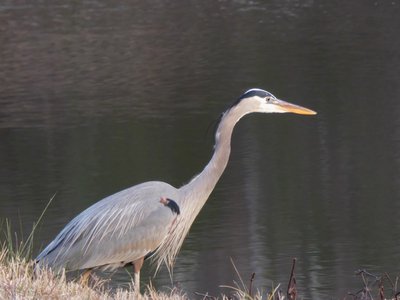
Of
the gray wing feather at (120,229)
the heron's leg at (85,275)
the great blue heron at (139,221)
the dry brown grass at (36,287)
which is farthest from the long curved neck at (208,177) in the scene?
the dry brown grass at (36,287)

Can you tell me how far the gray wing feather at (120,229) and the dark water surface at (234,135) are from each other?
1708 millimetres

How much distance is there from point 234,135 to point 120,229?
6.58 metres

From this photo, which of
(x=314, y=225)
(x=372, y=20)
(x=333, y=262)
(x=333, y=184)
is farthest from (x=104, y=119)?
(x=372, y=20)

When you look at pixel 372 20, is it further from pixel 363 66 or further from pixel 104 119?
pixel 104 119

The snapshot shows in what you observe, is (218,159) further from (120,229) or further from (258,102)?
(120,229)

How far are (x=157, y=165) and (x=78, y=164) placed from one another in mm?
883

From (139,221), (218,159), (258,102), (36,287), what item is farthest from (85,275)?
(36,287)

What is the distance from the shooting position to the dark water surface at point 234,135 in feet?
29.0

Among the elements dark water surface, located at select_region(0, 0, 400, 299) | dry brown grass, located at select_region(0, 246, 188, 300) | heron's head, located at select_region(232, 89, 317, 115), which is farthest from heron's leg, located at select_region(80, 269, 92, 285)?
dark water surface, located at select_region(0, 0, 400, 299)

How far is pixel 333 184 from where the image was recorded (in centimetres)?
1059

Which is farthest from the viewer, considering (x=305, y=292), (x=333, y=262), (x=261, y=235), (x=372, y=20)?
(x=372, y=20)

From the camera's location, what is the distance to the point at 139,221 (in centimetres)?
625

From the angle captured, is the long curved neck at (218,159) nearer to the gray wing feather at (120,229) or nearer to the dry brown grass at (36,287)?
the gray wing feather at (120,229)

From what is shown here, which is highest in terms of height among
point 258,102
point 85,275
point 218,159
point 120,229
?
point 258,102
